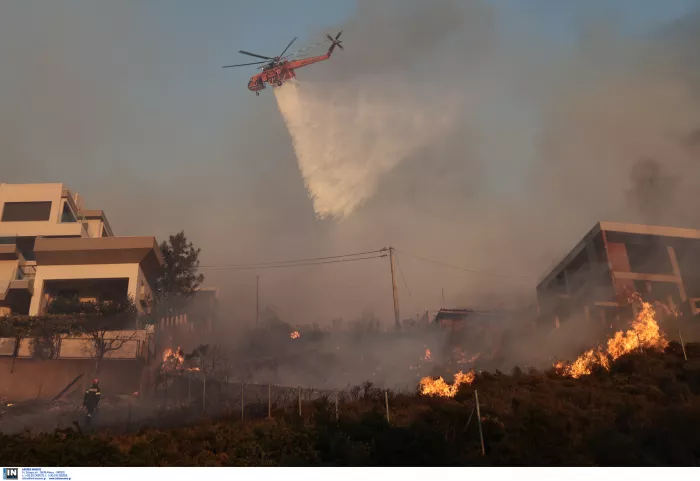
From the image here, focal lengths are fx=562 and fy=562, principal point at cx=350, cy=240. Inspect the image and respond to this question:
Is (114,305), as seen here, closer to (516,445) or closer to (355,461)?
(355,461)

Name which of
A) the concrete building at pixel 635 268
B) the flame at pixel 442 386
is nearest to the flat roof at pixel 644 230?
the concrete building at pixel 635 268

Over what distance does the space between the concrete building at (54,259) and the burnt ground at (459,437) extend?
9460mm

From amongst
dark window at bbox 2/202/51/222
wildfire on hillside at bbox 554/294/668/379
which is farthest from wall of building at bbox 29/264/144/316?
wildfire on hillside at bbox 554/294/668/379

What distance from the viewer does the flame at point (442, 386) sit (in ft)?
58.2

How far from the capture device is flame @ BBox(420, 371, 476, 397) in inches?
699

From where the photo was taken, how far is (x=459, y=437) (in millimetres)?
11812

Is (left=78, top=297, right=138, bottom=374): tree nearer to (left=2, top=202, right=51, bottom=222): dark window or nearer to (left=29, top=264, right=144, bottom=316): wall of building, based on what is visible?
(left=29, top=264, right=144, bottom=316): wall of building

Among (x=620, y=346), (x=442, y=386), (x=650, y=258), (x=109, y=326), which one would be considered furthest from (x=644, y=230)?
(x=109, y=326)

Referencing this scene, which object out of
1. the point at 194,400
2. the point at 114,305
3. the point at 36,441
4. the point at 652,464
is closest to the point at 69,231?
the point at 114,305

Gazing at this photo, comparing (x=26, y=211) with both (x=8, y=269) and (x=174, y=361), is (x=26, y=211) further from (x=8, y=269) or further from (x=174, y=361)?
(x=174, y=361)

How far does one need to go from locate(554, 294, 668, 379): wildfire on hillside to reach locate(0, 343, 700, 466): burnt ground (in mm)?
2580

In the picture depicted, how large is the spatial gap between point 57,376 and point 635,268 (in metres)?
24.5

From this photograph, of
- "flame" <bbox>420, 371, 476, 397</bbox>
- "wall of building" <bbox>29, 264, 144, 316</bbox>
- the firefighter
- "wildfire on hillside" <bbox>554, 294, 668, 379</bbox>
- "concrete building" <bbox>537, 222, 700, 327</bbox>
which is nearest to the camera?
the firefighter
